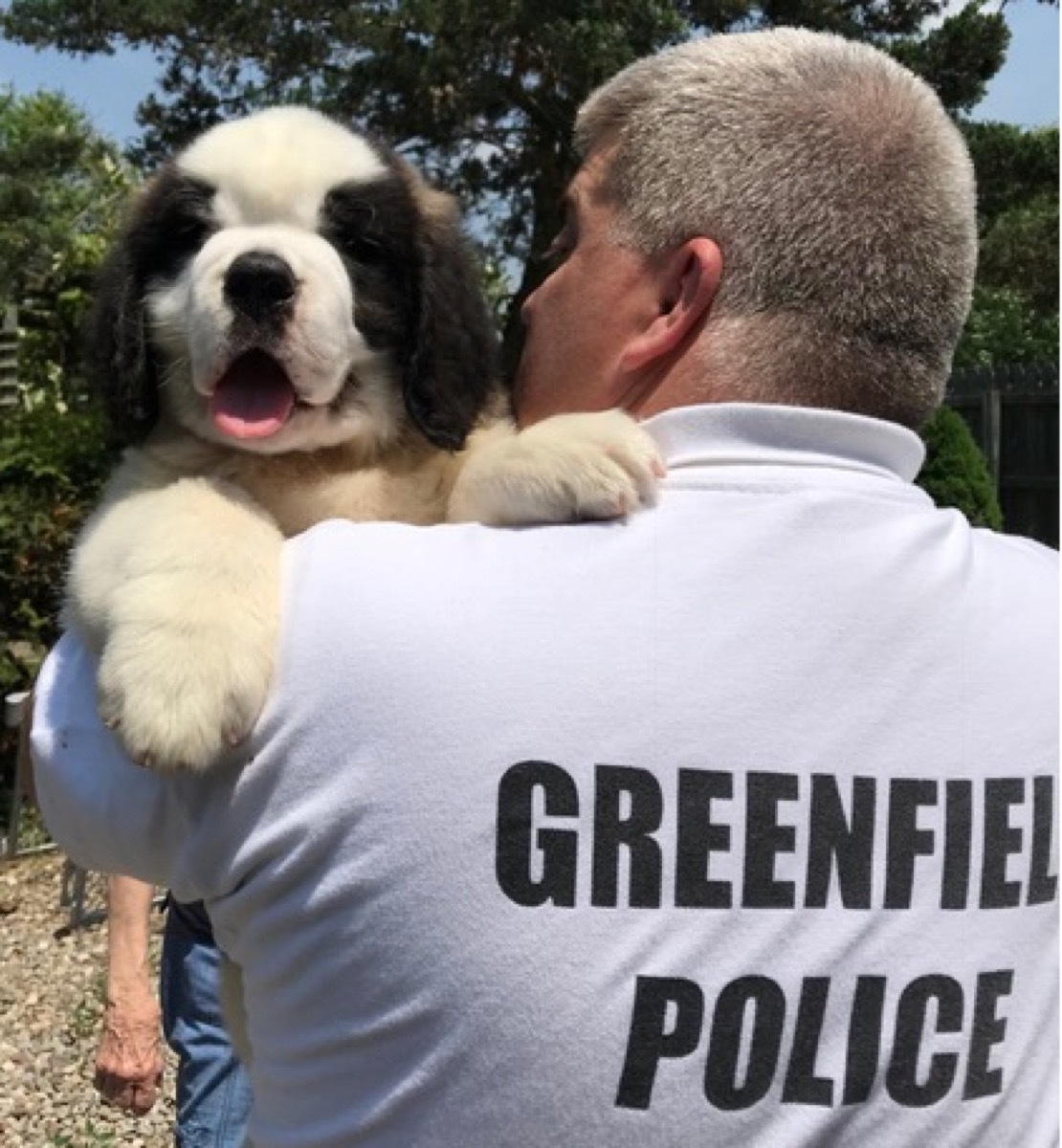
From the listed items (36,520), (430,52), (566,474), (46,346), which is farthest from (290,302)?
(46,346)

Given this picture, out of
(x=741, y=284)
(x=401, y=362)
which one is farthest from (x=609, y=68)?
(x=741, y=284)

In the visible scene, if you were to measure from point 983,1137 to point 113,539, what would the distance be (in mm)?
1349

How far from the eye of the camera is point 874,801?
63.4 inches

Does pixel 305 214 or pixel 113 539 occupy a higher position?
pixel 305 214

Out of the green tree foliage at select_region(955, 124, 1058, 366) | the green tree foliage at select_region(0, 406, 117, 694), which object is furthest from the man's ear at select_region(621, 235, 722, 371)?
the green tree foliage at select_region(955, 124, 1058, 366)

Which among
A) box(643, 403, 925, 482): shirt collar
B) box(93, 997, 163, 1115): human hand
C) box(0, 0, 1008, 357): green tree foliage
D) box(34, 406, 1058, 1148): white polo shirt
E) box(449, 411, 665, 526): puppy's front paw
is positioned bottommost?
box(93, 997, 163, 1115): human hand

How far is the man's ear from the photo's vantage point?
1.89m

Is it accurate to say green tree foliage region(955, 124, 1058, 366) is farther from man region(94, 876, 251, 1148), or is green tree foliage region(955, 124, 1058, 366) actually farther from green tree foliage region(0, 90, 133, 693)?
man region(94, 876, 251, 1148)

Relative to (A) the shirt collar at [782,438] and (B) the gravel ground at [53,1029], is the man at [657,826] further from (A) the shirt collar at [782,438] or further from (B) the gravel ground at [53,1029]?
(B) the gravel ground at [53,1029]

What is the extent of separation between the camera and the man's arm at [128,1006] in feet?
11.6

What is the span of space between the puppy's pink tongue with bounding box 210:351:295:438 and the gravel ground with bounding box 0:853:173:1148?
438cm

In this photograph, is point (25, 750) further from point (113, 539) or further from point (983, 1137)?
point (983, 1137)

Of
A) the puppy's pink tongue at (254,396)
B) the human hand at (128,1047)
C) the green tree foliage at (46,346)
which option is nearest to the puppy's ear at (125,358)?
the puppy's pink tongue at (254,396)

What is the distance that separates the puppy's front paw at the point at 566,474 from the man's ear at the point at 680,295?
10 cm
